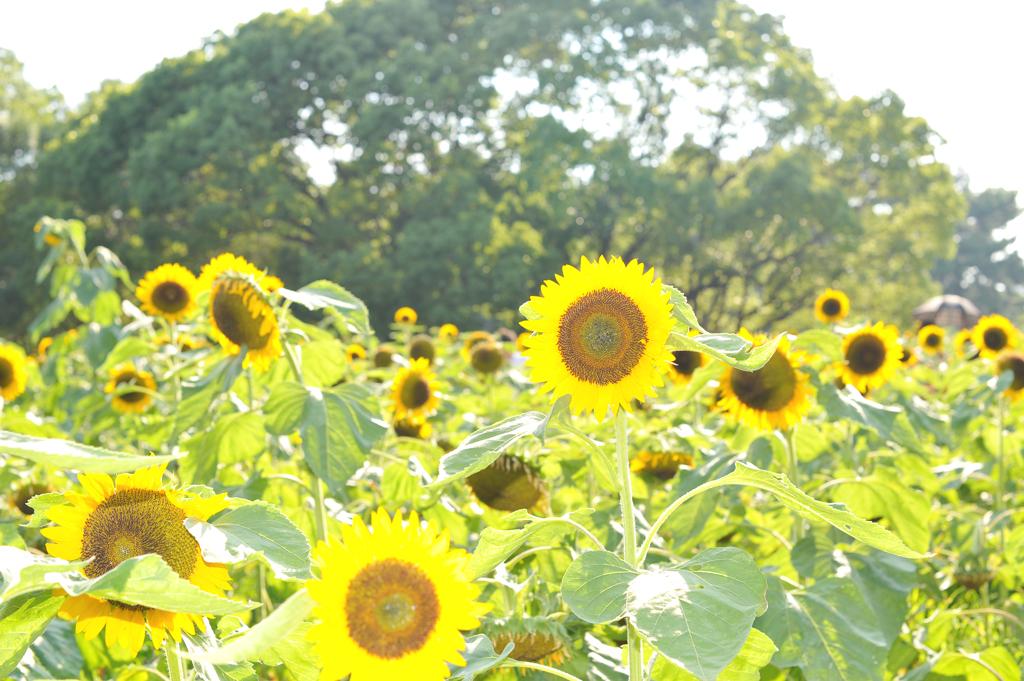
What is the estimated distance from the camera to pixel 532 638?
115cm

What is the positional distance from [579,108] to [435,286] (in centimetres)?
560

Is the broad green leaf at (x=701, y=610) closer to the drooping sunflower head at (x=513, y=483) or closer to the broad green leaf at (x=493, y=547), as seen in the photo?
the broad green leaf at (x=493, y=547)

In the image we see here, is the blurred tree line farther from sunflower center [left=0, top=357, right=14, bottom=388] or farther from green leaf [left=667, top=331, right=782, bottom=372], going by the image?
green leaf [left=667, top=331, right=782, bottom=372]

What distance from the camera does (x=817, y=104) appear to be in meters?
17.5

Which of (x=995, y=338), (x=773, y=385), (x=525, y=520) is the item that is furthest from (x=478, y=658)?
(x=995, y=338)

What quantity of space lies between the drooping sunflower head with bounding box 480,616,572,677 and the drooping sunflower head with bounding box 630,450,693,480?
1.00 metres

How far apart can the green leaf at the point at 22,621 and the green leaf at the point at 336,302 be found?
27.1 inches

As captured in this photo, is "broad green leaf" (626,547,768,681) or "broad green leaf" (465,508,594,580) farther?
"broad green leaf" (465,508,594,580)

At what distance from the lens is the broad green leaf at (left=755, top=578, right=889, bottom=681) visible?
1286 mm

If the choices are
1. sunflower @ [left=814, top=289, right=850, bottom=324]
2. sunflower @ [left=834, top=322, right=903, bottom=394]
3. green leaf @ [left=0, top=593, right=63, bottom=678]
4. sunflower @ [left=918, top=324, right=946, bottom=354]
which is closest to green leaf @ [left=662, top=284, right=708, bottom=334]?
green leaf @ [left=0, top=593, right=63, bottom=678]

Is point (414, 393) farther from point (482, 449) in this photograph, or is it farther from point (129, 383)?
point (482, 449)

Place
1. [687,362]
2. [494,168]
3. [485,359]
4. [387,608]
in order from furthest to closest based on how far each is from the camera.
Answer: [494,168] < [485,359] < [687,362] < [387,608]

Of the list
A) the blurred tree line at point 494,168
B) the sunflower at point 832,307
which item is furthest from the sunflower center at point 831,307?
the blurred tree line at point 494,168

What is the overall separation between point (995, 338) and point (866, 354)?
178 centimetres
